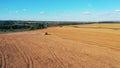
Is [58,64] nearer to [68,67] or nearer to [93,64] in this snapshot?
[68,67]

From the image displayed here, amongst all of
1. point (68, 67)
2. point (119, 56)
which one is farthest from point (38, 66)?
point (119, 56)

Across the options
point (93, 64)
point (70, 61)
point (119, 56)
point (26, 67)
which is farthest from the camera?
point (119, 56)

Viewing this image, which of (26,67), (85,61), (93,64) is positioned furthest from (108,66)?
(26,67)

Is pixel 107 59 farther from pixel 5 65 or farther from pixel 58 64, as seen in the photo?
pixel 5 65

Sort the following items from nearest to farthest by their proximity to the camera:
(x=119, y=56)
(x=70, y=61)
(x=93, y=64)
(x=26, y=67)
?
1. (x=26, y=67)
2. (x=93, y=64)
3. (x=70, y=61)
4. (x=119, y=56)

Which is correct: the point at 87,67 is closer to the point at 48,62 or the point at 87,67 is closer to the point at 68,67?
the point at 68,67

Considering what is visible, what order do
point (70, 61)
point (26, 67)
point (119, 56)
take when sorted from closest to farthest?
point (26, 67) < point (70, 61) < point (119, 56)

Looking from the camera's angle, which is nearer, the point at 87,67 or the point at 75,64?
the point at 87,67

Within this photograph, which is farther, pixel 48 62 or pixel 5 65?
pixel 48 62
